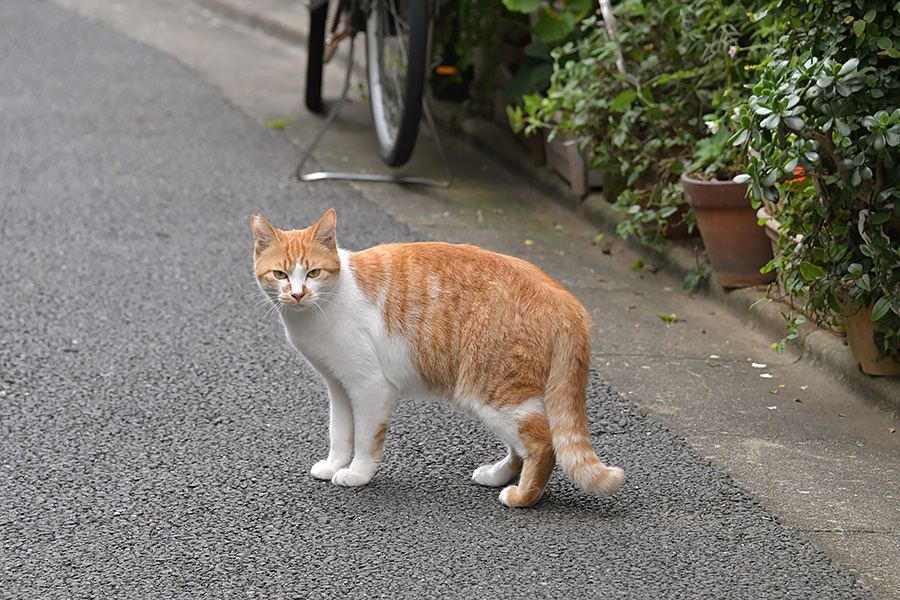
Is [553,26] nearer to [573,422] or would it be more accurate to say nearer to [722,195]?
[722,195]

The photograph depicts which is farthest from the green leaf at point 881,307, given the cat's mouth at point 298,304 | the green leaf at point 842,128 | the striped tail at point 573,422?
the cat's mouth at point 298,304

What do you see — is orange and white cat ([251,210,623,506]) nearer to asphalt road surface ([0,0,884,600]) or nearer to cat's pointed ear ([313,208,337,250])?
cat's pointed ear ([313,208,337,250])

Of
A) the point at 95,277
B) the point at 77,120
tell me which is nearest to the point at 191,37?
the point at 77,120

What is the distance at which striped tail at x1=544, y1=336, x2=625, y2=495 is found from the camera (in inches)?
100

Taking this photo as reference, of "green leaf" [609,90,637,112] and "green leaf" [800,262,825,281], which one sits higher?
"green leaf" [609,90,637,112]

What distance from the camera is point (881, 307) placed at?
3055mm

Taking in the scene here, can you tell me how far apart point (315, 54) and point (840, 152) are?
4.15 metres

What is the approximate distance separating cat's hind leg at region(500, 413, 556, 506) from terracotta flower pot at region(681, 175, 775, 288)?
1.78 metres

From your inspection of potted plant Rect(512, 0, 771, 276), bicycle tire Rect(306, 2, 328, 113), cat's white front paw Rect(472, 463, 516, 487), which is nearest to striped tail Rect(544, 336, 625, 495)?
cat's white front paw Rect(472, 463, 516, 487)

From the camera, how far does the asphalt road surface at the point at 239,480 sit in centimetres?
238

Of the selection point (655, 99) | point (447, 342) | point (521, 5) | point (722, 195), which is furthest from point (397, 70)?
point (447, 342)

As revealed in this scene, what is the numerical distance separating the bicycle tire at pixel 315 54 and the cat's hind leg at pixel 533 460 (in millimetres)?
4307

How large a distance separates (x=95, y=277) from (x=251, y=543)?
219 cm

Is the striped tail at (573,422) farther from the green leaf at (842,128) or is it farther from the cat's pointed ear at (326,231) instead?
the green leaf at (842,128)
